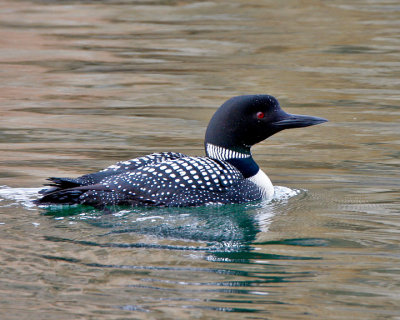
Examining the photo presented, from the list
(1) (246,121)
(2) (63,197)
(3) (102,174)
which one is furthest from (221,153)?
(2) (63,197)

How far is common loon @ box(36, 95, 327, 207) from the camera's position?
560 centimetres

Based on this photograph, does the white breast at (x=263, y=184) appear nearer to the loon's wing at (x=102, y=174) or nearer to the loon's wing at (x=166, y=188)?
the loon's wing at (x=166, y=188)

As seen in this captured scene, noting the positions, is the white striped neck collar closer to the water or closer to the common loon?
the common loon

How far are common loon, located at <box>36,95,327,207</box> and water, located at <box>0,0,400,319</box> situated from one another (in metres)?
0.10

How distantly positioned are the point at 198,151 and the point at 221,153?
4.70ft

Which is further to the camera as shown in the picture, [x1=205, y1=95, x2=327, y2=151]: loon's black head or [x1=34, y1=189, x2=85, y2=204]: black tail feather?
[x1=205, y1=95, x2=327, y2=151]: loon's black head

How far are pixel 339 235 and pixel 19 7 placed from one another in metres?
11.0

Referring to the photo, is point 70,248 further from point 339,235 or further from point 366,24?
point 366,24

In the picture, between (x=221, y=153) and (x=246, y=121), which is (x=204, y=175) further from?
(x=246, y=121)

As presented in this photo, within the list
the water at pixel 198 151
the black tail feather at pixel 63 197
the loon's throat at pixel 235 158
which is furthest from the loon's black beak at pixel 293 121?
the black tail feather at pixel 63 197

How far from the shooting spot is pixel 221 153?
6.22 m

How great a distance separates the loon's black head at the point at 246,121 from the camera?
612 centimetres

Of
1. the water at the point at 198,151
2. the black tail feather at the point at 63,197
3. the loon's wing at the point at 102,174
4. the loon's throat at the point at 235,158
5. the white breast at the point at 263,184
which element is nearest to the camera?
the water at the point at 198,151

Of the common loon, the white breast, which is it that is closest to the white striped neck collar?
the common loon
